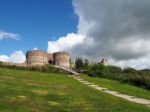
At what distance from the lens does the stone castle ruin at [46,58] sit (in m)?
87.5

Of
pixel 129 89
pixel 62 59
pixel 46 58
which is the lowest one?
pixel 129 89

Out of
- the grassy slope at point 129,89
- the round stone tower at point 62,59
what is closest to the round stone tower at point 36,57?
the round stone tower at point 62,59

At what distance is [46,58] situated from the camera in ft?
301

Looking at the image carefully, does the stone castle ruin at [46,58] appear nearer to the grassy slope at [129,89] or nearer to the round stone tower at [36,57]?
the round stone tower at [36,57]

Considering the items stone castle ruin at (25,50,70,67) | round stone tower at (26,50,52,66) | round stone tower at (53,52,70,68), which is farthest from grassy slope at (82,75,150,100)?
round stone tower at (53,52,70,68)

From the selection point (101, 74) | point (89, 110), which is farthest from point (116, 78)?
point (89, 110)

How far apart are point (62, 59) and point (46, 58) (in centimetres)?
428

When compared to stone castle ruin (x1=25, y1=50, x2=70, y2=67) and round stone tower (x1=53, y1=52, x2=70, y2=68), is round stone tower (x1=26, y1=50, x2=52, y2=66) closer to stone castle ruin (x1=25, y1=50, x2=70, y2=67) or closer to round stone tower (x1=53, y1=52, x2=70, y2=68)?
stone castle ruin (x1=25, y1=50, x2=70, y2=67)

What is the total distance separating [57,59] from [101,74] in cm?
2948

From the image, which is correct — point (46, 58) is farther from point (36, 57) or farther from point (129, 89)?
point (129, 89)

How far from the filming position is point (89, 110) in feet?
68.9

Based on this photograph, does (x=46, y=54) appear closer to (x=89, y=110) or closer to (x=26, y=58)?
(x=26, y=58)

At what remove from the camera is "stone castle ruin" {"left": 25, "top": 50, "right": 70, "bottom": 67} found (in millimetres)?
87500

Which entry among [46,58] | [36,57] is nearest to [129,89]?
[36,57]
